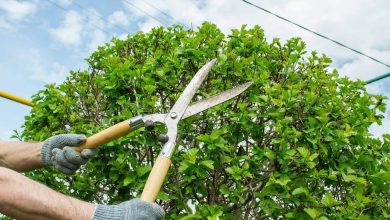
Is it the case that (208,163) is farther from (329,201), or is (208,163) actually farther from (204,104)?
(329,201)

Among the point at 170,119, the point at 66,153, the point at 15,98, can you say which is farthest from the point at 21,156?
the point at 15,98

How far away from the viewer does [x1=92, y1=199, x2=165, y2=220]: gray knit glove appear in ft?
8.32

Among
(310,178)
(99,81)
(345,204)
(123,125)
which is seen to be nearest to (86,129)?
(99,81)

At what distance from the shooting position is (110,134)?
340 centimetres

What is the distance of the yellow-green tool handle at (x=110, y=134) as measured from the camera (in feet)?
11.1

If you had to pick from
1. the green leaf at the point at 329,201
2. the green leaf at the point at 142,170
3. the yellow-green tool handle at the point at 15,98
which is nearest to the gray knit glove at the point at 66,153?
the green leaf at the point at 142,170

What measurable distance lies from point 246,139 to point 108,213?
5.94 ft

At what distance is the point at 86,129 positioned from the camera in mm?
4375

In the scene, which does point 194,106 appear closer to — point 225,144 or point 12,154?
point 225,144

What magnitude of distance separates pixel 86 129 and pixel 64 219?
6.45 feet

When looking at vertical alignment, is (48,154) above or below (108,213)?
above

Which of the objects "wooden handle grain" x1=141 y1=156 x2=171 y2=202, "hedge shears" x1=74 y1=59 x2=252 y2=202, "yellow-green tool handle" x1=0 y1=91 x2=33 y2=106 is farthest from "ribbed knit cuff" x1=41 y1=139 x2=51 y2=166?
"yellow-green tool handle" x1=0 y1=91 x2=33 y2=106

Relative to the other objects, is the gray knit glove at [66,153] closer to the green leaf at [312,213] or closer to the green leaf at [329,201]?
the green leaf at [312,213]

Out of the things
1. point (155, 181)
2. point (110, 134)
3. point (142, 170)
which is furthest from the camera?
point (142, 170)
